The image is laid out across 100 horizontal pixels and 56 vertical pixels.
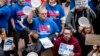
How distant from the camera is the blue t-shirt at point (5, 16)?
8.65 meters

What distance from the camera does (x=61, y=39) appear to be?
Answer: 26.8ft

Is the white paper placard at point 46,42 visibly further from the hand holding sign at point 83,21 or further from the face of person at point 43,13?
the hand holding sign at point 83,21

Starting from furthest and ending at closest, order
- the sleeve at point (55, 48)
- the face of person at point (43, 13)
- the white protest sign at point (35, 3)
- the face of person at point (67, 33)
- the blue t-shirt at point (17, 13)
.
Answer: the blue t-shirt at point (17, 13) < the white protest sign at point (35, 3) < the face of person at point (43, 13) < the sleeve at point (55, 48) < the face of person at point (67, 33)

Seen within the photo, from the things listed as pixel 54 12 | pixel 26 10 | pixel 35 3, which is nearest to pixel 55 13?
pixel 54 12

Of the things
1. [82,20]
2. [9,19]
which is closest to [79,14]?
[82,20]

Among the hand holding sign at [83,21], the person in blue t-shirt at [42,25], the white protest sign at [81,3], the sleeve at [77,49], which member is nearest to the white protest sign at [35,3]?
the person in blue t-shirt at [42,25]

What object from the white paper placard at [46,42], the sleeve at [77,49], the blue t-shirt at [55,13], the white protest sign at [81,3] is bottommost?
the sleeve at [77,49]

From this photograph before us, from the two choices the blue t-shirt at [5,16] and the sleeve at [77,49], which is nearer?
the sleeve at [77,49]

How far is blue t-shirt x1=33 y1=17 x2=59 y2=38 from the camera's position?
8.45 m

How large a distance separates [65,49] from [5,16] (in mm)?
1512

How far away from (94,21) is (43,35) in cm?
110

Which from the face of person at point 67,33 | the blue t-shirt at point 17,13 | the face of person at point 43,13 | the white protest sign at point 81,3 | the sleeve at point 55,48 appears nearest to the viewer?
the face of person at point 67,33

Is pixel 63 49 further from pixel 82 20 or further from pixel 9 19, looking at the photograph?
pixel 9 19

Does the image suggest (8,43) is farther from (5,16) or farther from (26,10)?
(26,10)
